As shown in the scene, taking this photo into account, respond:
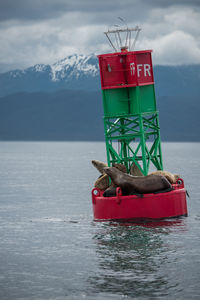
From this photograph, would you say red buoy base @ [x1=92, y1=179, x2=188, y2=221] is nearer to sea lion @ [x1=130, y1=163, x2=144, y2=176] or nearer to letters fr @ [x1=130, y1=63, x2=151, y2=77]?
sea lion @ [x1=130, y1=163, x2=144, y2=176]

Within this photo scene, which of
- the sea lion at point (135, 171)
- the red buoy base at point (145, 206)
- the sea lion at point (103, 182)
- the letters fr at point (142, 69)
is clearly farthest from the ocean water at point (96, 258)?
the letters fr at point (142, 69)

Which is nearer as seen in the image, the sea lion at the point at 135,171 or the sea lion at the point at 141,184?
the sea lion at the point at 141,184

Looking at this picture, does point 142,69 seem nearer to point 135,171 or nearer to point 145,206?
point 135,171

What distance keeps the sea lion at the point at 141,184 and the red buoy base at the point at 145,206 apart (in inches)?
14.8

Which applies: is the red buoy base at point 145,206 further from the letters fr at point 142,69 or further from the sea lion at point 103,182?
the letters fr at point 142,69

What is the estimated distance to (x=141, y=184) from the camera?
1326 inches

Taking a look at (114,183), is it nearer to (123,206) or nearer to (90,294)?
(123,206)

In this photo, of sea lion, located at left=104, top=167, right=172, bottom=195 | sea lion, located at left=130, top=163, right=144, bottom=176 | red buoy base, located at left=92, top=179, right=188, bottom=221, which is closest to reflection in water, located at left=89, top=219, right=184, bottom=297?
red buoy base, located at left=92, top=179, right=188, bottom=221

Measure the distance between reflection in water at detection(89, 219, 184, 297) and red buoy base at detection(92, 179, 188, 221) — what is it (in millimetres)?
472

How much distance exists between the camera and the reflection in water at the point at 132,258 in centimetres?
2144

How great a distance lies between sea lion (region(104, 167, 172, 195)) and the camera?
110 feet

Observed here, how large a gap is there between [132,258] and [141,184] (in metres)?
8.19

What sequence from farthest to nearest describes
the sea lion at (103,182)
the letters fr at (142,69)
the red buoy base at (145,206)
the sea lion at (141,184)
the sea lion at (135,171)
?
the sea lion at (135,171) → the sea lion at (103,182) → the letters fr at (142,69) → the sea lion at (141,184) → the red buoy base at (145,206)

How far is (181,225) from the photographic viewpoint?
112 feet
